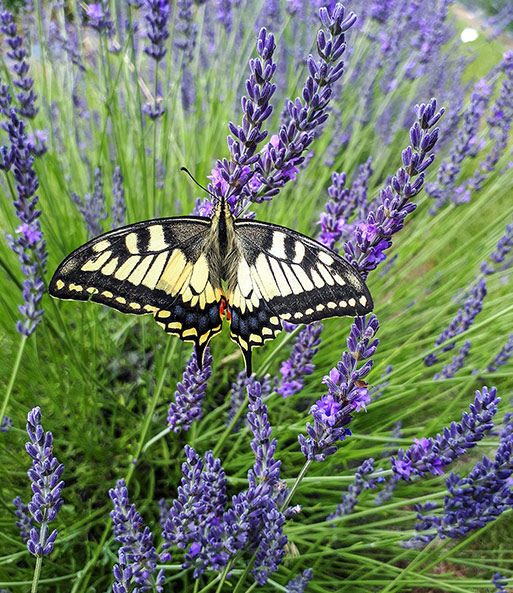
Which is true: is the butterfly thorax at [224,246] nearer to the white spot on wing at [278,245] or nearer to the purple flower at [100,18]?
the white spot on wing at [278,245]

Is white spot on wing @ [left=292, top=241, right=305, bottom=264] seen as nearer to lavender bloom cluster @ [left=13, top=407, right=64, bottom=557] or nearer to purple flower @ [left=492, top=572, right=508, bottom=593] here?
lavender bloom cluster @ [left=13, top=407, right=64, bottom=557]

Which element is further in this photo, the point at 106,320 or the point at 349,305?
the point at 106,320

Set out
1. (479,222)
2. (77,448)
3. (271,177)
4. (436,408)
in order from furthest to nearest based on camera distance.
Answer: (479,222), (436,408), (77,448), (271,177)

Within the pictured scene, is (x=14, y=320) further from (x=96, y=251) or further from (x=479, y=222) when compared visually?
(x=479, y=222)

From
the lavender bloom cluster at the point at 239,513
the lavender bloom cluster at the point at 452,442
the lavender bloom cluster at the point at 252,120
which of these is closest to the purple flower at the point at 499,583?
the lavender bloom cluster at the point at 452,442

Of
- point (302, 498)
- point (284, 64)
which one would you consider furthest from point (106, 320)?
point (284, 64)

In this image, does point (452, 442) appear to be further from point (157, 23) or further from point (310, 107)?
point (157, 23)

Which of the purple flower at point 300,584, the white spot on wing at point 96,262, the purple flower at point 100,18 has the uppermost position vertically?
the purple flower at point 100,18
